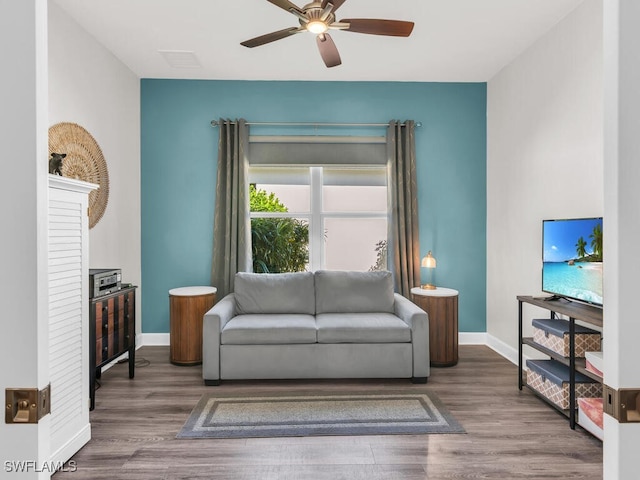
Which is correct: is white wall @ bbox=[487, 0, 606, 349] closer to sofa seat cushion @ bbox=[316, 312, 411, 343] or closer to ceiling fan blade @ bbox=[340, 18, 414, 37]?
sofa seat cushion @ bbox=[316, 312, 411, 343]

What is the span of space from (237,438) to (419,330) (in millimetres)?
1721

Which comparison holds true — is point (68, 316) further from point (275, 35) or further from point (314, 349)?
point (275, 35)

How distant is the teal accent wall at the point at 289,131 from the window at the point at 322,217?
0.47 m

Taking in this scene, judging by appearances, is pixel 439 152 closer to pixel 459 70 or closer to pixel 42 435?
pixel 459 70

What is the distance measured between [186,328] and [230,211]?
4.22ft

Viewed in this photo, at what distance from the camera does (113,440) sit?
2.60m

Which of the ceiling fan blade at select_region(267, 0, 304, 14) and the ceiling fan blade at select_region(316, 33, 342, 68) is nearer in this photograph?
the ceiling fan blade at select_region(267, 0, 304, 14)

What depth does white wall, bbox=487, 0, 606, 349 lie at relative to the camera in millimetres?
3046

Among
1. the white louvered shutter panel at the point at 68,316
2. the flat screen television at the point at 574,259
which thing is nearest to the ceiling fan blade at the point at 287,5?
the white louvered shutter panel at the point at 68,316

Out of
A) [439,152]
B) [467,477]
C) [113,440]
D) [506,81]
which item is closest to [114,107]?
[113,440]

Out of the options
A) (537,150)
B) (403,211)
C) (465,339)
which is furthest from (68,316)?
(465,339)

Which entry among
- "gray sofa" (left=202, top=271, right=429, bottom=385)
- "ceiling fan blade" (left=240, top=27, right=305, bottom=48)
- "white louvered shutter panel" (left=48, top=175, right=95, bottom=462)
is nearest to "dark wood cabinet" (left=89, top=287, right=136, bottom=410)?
"white louvered shutter panel" (left=48, top=175, right=95, bottom=462)

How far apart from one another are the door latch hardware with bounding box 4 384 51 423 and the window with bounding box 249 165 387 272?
12.9 feet

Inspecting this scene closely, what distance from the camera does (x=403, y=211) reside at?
4.67 meters
